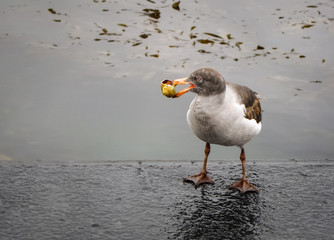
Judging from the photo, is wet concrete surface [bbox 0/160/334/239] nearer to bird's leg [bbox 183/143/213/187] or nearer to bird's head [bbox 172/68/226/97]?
bird's leg [bbox 183/143/213/187]

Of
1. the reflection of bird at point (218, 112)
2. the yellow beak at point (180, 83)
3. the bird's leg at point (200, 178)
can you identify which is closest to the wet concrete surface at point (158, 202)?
the bird's leg at point (200, 178)

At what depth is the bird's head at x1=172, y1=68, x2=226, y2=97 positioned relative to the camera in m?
4.26

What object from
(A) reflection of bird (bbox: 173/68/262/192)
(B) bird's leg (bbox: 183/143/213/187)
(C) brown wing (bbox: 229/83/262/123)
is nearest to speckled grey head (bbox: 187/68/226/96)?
(A) reflection of bird (bbox: 173/68/262/192)

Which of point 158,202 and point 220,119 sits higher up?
point 220,119

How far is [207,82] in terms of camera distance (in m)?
4.27

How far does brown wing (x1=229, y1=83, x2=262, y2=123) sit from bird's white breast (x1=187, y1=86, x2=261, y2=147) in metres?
0.11

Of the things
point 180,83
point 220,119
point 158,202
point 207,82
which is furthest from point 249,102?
point 158,202

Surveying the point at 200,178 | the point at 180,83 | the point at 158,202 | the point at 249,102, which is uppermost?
the point at 180,83

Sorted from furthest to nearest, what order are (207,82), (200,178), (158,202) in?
(200,178) < (207,82) < (158,202)

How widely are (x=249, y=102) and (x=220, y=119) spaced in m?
0.64

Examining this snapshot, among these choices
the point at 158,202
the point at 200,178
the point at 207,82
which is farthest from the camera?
the point at 200,178

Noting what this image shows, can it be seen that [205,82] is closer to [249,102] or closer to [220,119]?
[220,119]

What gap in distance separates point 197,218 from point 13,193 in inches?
74.4

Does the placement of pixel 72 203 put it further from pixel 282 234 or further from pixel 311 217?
pixel 311 217
